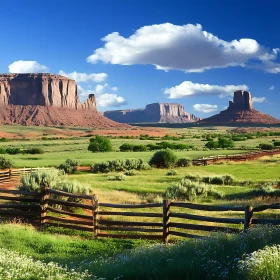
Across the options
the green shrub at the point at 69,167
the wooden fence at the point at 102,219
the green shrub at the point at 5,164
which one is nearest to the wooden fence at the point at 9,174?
the green shrub at the point at 69,167

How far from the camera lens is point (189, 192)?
67.8 feet

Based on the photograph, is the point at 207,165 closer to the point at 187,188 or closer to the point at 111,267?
the point at 187,188

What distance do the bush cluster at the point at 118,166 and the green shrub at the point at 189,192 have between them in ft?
50.2

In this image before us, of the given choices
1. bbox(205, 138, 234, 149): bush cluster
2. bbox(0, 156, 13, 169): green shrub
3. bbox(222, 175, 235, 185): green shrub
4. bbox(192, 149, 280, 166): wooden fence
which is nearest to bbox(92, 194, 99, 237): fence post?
bbox(222, 175, 235, 185): green shrub

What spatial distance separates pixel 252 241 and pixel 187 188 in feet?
44.9

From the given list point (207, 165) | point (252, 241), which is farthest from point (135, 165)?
point (252, 241)

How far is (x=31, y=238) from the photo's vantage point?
37.5 feet

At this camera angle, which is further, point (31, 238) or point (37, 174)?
point (37, 174)

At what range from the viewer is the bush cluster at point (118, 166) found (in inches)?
1421

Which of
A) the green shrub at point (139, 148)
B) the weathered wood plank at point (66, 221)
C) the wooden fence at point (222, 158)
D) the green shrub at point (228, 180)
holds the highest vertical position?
the green shrub at point (139, 148)

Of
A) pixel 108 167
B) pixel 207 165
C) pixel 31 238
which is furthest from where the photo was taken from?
pixel 207 165

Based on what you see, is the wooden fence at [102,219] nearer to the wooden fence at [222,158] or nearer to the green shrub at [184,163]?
the green shrub at [184,163]

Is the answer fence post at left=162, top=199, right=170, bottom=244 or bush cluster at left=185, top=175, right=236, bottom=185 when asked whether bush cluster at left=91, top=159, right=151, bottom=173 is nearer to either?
bush cluster at left=185, top=175, right=236, bottom=185

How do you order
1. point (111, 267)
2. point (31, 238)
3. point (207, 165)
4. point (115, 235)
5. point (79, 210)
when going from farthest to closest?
1. point (207, 165)
2. point (79, 210)
3. point (115, 235)
4. point (31, 238)
5. point (111, 267)
